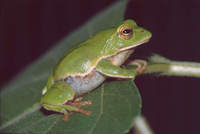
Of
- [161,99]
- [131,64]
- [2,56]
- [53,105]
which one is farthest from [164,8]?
[2,56]

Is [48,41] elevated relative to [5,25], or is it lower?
lower

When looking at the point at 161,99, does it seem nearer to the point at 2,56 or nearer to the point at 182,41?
the point at 182,41

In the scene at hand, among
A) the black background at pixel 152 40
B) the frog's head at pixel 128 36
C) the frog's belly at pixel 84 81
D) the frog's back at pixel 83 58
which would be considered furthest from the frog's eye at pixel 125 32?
the frog's belly at pixel 84 81

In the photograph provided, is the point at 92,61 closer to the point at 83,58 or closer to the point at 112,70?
the point at 83,58

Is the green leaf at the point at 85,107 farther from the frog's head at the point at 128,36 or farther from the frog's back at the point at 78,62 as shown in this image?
the frog's head at the point at 128,36

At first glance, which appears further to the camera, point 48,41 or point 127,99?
point 48,41

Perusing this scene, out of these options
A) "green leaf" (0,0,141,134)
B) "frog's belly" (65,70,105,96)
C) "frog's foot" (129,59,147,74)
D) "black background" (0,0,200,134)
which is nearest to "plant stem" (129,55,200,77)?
"frog's foot" (129,59,147,74)

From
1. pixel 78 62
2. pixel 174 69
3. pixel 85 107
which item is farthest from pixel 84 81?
pixel 174 69

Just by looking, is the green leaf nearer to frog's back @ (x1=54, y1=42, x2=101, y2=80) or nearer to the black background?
frog's back @ (x1=54, y1=42, x2=101, y2=80)
